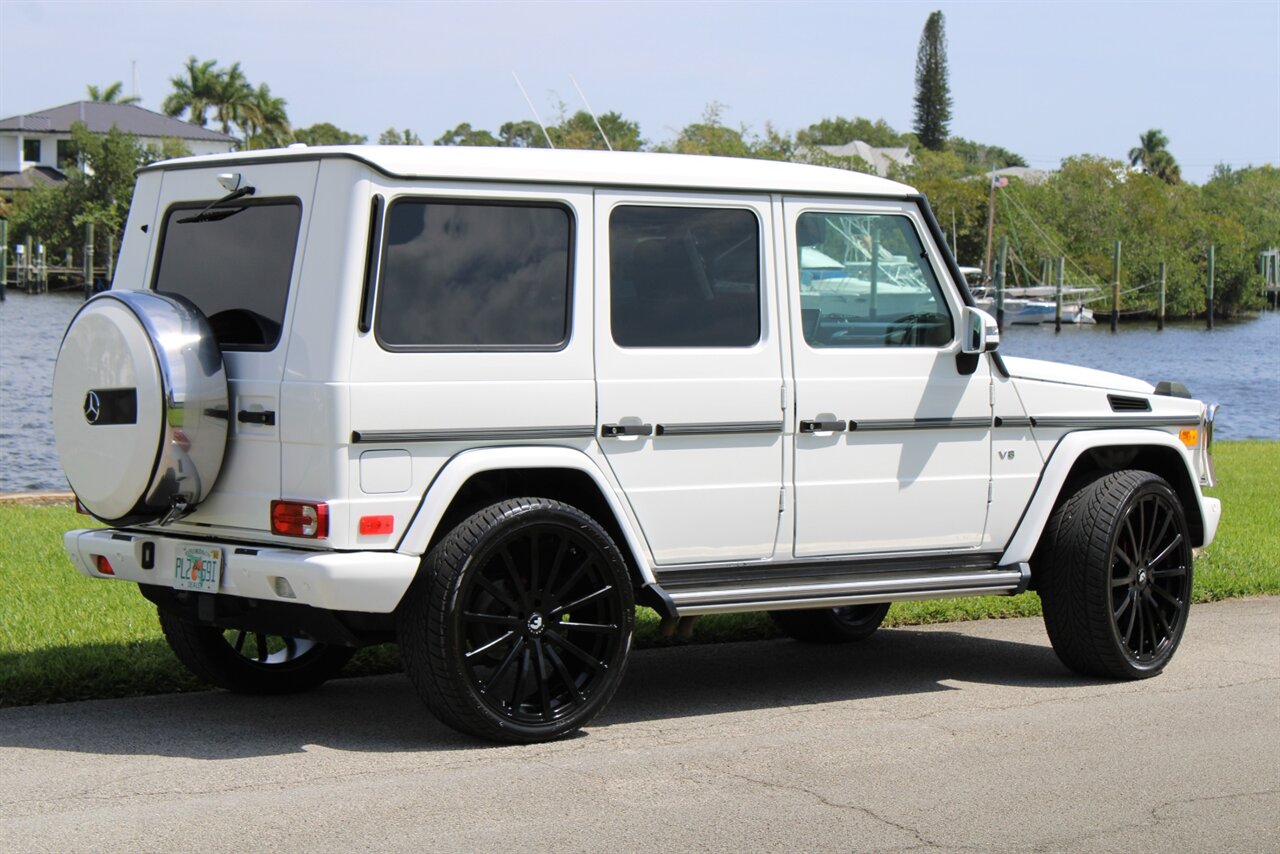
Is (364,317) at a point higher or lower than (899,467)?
higher

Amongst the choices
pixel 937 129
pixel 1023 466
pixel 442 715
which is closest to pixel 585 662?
pixel 442 715

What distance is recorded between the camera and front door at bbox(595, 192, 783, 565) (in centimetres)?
695

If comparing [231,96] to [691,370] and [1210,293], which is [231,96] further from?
[691,370]

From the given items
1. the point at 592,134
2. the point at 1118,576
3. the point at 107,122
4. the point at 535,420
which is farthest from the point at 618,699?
the point at 107,122

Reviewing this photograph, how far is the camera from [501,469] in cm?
668

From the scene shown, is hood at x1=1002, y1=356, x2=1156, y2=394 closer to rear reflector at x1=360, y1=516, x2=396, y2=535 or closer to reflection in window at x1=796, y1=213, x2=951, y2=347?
reflection in window at x1=796, y1=213, x2=951, y2=347

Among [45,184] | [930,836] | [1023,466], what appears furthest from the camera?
[45,184]

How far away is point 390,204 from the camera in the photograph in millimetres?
6480

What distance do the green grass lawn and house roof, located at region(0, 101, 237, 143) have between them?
94031mm

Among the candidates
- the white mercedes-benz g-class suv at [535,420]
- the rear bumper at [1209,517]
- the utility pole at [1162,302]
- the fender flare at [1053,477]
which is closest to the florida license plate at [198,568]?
the white mercedes-benz g-class suv at [535,420]

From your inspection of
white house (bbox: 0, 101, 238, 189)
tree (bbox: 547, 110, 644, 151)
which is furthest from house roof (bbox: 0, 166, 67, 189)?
tree (bbox: 547, 110, 644, 151)

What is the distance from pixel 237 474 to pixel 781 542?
225 centimetres

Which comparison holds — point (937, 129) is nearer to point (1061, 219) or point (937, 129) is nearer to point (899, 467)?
point (1061, 219)

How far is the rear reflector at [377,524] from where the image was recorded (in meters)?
6.29
